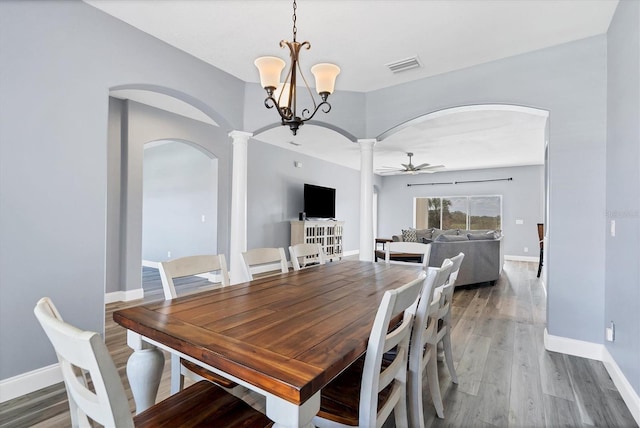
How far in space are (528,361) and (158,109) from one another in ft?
16.9

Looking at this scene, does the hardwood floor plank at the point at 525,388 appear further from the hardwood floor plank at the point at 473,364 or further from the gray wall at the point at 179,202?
the gray wall at the point at 179,202

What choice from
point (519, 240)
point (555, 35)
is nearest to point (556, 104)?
point (555, 35)

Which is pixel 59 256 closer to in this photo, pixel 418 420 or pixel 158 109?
pixel 418 420

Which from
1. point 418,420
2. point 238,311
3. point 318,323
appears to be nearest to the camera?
point 318,323

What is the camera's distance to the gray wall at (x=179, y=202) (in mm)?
5395

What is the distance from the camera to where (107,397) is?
646 millimetres

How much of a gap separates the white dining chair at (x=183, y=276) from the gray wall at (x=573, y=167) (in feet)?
9.12

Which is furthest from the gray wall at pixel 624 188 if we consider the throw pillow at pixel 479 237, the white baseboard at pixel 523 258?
the white baseboard at pixel 523 258

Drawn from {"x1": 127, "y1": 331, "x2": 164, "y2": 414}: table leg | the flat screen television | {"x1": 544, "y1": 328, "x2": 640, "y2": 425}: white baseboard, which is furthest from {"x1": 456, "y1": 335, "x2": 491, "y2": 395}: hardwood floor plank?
the flat screen television

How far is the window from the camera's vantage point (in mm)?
8688

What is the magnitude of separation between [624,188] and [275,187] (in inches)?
207

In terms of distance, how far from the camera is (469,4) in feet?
7.18

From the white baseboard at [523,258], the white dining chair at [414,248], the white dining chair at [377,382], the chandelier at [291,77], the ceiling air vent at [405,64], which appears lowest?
the white baseboard at [523,258]

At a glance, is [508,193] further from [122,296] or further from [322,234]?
[122,296]
